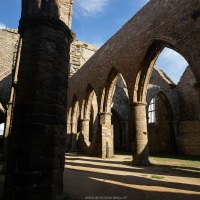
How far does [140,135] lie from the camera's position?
830cm

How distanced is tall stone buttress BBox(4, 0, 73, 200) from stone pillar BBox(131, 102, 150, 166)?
5.37m

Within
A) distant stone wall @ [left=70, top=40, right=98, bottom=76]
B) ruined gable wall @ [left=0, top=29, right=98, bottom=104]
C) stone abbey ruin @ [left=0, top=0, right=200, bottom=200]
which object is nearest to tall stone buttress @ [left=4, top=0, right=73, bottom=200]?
stone abbey ruin @ [left=0, top=0, right=200, bottom=200]

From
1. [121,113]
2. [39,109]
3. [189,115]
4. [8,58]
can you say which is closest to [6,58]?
[8,58]

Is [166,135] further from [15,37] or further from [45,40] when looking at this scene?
[15,37]

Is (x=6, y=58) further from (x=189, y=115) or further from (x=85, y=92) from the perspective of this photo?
(x=189, y=115)

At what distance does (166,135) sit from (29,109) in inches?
562

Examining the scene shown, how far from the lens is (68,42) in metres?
3.90

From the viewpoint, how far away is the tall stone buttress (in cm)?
286

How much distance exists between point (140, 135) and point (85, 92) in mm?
7057

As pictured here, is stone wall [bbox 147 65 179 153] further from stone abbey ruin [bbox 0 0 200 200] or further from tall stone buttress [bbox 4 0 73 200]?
tall stone buttress [bbox 4 0 73 200]

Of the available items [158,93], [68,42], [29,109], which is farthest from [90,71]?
[29,109]

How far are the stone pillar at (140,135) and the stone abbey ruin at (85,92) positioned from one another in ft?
0.14

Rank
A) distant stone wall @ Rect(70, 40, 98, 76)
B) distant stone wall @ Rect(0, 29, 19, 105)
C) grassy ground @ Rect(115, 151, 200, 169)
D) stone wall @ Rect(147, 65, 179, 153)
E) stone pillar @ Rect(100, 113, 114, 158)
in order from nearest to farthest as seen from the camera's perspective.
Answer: grassy ground @ Rect(115, 151, 200, 169) < stone pillar @ Rect(100, 113, 114, 158) < stone wall @ Rect(147, 65, 179, 153) < distant stone wall @ Rect(0, 29, 19, 105) < distant stone wall @ Rect(70, 40, 98, 76)

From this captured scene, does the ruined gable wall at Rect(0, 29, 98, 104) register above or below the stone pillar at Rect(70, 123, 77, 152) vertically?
above
